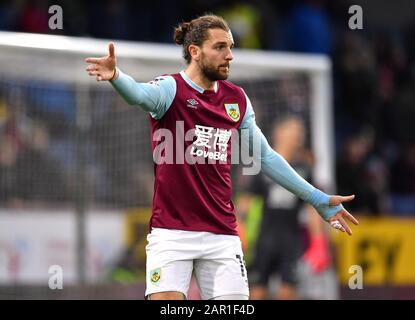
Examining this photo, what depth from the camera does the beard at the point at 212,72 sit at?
22.3ft

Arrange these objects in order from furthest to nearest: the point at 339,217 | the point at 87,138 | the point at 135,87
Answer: the point at 87,138, the point at 339,217, the point at 135,87

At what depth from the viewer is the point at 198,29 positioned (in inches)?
272

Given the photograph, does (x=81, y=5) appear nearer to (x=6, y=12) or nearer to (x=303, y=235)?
(x=6, y=12)

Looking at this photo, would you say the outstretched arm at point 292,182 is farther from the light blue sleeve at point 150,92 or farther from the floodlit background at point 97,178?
the floodlit background at point 97,178

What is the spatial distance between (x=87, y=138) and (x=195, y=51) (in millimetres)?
6519

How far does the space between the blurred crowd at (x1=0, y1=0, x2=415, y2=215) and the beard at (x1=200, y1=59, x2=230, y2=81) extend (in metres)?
6.63

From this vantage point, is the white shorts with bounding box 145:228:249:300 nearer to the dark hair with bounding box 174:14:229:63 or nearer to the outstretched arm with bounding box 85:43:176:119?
the outstretched arm with bounding box 85:43:176:119

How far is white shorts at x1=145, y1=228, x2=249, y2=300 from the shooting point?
657cm

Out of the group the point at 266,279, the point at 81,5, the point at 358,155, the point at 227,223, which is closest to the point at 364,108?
the point at 358,155

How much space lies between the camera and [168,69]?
12906 millimetres

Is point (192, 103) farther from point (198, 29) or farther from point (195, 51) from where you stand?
point (198, 29)

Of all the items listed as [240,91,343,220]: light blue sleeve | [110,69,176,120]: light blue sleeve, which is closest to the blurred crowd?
[240,91,343,220]: light blue sleeve

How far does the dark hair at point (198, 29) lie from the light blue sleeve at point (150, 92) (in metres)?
0.28

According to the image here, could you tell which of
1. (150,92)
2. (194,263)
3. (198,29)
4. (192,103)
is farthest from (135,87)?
(194,263)
